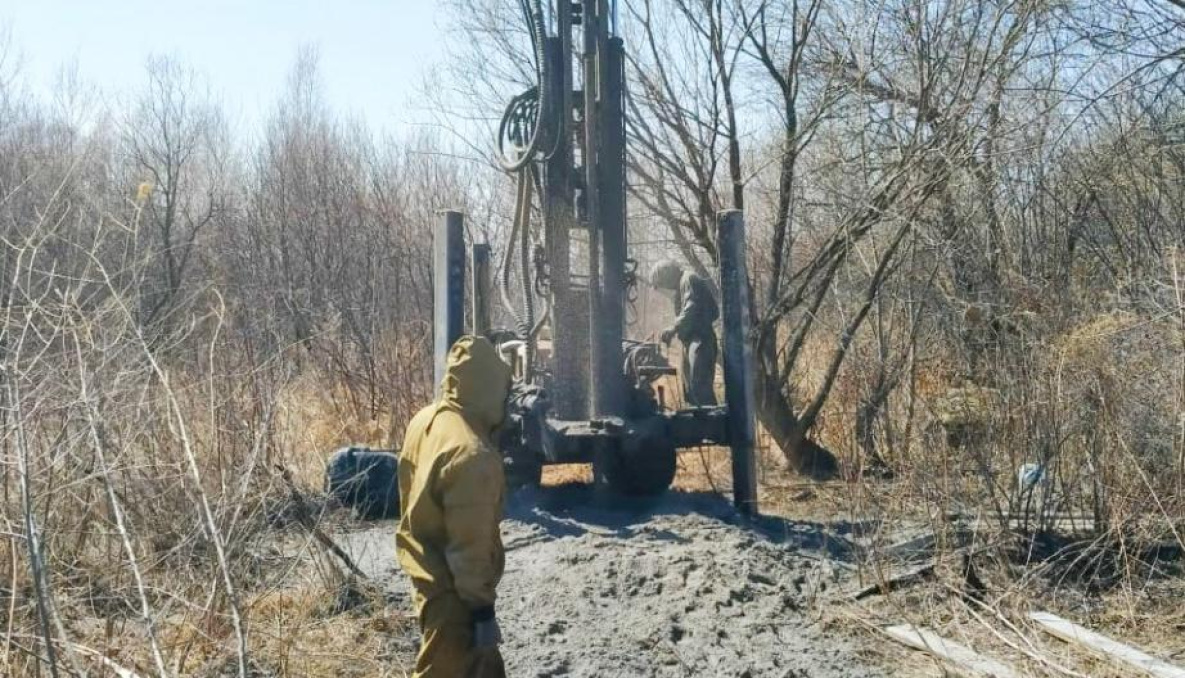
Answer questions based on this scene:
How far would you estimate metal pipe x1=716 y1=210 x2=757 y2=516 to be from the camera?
10.5 metres

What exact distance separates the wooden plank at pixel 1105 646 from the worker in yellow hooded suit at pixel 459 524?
137 inches

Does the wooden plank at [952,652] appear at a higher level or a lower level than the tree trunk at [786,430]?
lower

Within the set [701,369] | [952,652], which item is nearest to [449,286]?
[701,369]

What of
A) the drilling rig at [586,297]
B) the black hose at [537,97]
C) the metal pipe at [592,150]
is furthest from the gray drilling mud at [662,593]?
the black hose at [537,97]

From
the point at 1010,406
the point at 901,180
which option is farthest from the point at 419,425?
the point at 901,180

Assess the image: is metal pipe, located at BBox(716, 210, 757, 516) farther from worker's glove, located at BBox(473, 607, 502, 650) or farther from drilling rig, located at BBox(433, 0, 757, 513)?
worker's glove, located at BBox(473, 607, 502, 650)

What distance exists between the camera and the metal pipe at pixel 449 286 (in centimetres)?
1085

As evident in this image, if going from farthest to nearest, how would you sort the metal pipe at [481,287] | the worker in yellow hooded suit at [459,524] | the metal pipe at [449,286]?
1. the metal pipe at [481,287]
2. the metal pipe at [449,286]
3. the worker in yellow hooded suit at [459,524]

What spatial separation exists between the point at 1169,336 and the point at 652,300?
37.0 feet

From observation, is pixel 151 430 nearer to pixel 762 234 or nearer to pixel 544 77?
pixel 544 77

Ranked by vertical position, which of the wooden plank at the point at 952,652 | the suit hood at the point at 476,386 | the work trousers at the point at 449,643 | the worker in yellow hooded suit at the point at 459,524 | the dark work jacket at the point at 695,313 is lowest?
the wooden plank at the point at 952,652

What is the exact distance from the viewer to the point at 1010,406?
27.6ft

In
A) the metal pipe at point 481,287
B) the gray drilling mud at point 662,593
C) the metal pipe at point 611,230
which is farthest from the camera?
the metal pipe at point 481,287

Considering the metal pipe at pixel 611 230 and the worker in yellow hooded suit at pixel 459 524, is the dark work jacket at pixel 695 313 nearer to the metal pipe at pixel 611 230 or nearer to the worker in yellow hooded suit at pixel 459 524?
the metal pipe at pixel 611 230
